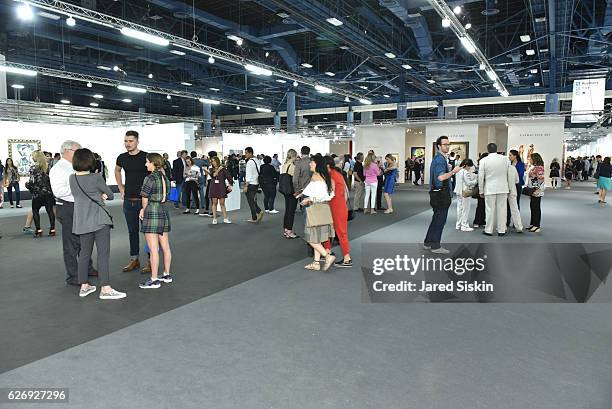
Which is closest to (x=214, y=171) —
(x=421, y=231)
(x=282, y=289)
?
(x=421, y=231)

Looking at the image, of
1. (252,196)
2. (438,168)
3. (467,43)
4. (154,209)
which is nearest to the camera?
(154,209)

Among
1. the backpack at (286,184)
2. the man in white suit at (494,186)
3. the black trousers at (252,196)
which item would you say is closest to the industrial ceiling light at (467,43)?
the man in white suit at (494,186)

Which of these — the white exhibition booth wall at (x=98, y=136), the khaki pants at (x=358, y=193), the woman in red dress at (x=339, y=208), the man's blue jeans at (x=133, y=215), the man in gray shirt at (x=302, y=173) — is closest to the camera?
the man's blue jeans at (x=133, y=215)

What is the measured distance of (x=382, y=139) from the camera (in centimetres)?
2162

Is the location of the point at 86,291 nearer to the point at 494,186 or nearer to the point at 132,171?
the point at 132,171

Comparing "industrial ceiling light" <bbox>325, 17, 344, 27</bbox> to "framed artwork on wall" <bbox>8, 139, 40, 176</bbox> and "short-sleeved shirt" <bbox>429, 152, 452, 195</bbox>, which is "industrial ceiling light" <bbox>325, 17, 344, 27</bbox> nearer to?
"short-sleeved shirt" <bbox>429, 152, 452, 195</bbox>

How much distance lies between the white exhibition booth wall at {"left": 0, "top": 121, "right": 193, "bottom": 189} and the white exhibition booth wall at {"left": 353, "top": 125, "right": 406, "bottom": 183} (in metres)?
8.38

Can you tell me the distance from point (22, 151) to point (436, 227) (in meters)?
15.3

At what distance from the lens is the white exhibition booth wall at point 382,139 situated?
21516mm

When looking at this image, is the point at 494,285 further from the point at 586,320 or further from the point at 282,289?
the point at 282,289

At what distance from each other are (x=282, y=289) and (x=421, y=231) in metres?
4.32

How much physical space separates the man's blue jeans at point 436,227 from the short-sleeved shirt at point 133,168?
3994 millimetres

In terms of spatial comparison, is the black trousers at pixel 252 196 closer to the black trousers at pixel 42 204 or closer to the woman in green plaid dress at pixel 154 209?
the black trousers at pixel 42 204

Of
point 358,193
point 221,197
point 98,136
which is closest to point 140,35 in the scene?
point 221,197
